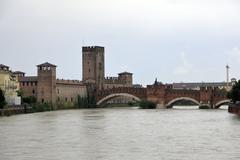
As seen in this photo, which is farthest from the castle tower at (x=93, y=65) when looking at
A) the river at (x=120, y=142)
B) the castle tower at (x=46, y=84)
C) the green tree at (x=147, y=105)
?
the river at (x=120, y=142)

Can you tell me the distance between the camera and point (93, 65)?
267 ft

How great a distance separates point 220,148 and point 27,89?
47527 mm

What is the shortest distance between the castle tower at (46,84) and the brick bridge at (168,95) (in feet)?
29.0

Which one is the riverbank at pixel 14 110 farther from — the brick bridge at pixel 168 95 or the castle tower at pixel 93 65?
the castle tower at pixel 93 65

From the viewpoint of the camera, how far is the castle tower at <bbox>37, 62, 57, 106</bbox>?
221 feet

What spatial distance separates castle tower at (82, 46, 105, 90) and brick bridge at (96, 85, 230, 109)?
512cm

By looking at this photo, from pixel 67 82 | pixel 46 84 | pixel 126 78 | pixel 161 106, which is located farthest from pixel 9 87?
pixel 126 78

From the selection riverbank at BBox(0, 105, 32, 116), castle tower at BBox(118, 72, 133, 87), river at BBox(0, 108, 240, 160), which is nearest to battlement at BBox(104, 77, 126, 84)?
castle tower at BBox(118, 72, 133, 87)

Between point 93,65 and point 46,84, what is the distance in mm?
14690

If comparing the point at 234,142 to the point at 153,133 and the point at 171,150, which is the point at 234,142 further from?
the point at 153,133

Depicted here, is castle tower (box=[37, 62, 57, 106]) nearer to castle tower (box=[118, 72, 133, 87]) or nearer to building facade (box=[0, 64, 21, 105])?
building facade (box=[0, 64, 21, 105])

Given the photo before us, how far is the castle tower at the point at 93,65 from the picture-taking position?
8131cm

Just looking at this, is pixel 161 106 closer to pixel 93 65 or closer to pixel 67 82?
pixel 67 82

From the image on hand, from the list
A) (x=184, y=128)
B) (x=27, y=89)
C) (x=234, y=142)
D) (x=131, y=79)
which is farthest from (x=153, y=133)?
(x=131, y=79)
